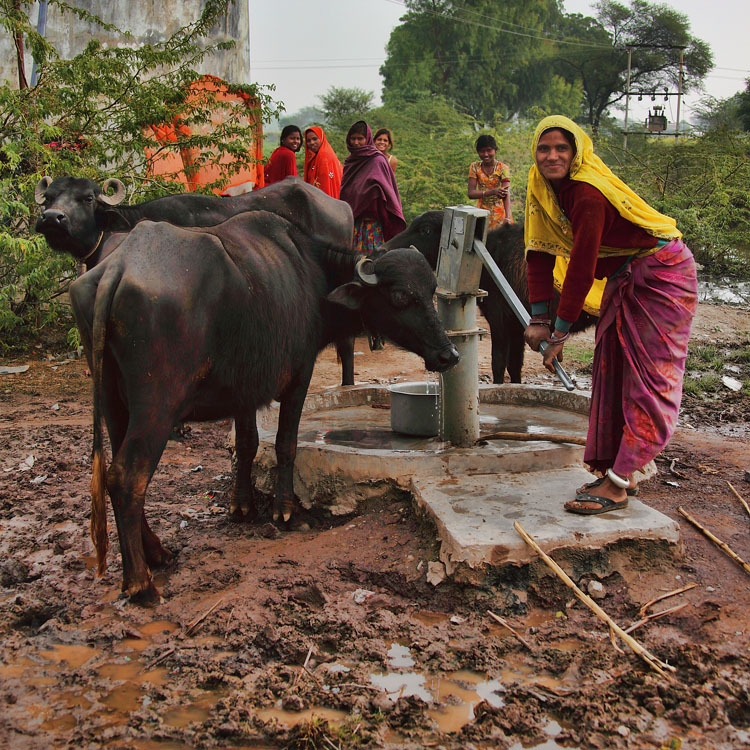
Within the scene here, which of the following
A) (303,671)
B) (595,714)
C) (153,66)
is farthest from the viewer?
(153,66)

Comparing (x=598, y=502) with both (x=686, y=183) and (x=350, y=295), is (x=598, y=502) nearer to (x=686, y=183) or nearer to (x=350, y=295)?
(x=350, y=295)

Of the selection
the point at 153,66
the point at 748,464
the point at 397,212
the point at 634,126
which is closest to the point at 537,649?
the point at 748,464

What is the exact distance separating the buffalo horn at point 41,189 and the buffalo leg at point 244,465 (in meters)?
3.37

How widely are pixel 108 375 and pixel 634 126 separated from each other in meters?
31.6

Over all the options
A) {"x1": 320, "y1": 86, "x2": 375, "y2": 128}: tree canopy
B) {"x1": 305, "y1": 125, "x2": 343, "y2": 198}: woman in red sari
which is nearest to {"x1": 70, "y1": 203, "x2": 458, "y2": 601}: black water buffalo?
{"x1": 305, "y1": 125, "x2": 343, "y2": 198}: woman in red sari

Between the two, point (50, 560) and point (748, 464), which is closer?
point (50, 560)

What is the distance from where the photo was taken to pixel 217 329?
331cm

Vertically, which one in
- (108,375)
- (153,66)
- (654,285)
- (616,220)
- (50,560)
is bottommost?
(50,560)

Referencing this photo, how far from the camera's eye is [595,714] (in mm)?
2291

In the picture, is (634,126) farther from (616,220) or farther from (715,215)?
(616,220)

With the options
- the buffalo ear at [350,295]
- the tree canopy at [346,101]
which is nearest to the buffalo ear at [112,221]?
the buffalo ear at [350,295]

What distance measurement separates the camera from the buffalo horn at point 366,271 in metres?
4.02

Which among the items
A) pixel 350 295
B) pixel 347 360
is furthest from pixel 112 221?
pixel 350 295

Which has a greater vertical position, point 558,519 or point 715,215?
point 715,215
